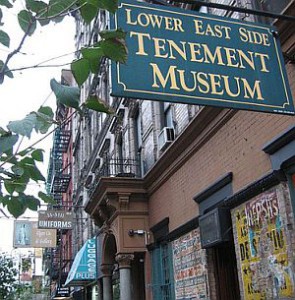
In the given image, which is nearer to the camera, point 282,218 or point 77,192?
point 282,218

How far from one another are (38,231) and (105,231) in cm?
1098

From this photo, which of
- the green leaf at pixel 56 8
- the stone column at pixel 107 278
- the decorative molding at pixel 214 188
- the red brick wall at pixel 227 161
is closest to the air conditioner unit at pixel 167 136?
the red brick wall at pixel 227 161

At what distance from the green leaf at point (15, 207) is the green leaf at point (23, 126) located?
550 millimetres

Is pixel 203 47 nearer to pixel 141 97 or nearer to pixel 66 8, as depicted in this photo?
pixel 141 97

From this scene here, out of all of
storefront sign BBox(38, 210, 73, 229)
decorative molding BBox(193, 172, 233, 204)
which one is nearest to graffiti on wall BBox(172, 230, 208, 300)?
decorative molding BBox(193, 172, 233, 204)

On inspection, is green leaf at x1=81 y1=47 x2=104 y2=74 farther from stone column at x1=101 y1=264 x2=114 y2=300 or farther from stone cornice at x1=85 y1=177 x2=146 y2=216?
stone column at x1=101 y1=264 x2=114 y2=300

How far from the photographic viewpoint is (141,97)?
5203mm

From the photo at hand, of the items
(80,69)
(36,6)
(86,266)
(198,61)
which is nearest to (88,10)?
(36,6)

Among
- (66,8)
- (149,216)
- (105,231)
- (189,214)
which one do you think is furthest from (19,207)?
(105,231)

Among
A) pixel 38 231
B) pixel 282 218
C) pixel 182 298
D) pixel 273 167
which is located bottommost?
pixel 182 298

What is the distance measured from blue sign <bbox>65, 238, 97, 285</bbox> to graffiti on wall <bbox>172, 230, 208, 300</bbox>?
29.1 ft

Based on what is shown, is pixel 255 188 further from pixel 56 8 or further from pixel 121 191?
pixel 121 191

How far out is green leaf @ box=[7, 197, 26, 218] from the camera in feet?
8.83

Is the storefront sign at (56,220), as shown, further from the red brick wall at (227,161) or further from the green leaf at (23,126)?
the green leaf at (23,126)
